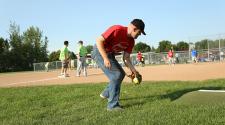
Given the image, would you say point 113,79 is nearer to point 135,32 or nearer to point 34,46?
point 135,32

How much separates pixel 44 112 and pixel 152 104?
180cm

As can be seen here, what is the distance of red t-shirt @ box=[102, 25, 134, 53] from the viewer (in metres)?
6.95

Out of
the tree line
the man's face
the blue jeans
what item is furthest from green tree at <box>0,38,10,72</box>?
the man's face

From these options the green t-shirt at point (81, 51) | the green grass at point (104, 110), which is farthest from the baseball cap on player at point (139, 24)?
the green t-shirt at point (81, 51)

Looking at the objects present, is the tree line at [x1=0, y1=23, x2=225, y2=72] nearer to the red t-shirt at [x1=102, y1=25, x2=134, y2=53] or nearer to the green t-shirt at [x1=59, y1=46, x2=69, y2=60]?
the green t-shirt at [x1=59, y1=46, x2=69, y2=60]

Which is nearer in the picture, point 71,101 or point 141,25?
point 141,25

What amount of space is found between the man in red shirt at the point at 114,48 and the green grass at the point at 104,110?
0.31 meters

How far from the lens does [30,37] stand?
7575 cm

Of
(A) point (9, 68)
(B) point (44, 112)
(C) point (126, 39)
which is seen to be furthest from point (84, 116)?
(A) point (9, 68)

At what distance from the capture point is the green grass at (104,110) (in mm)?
5569

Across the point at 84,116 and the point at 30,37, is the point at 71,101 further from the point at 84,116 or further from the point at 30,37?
the point at 30,37

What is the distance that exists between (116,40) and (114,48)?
220 mm

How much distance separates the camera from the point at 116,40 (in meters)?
7.04

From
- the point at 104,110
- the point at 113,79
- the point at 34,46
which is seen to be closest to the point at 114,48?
the point at 113,79
